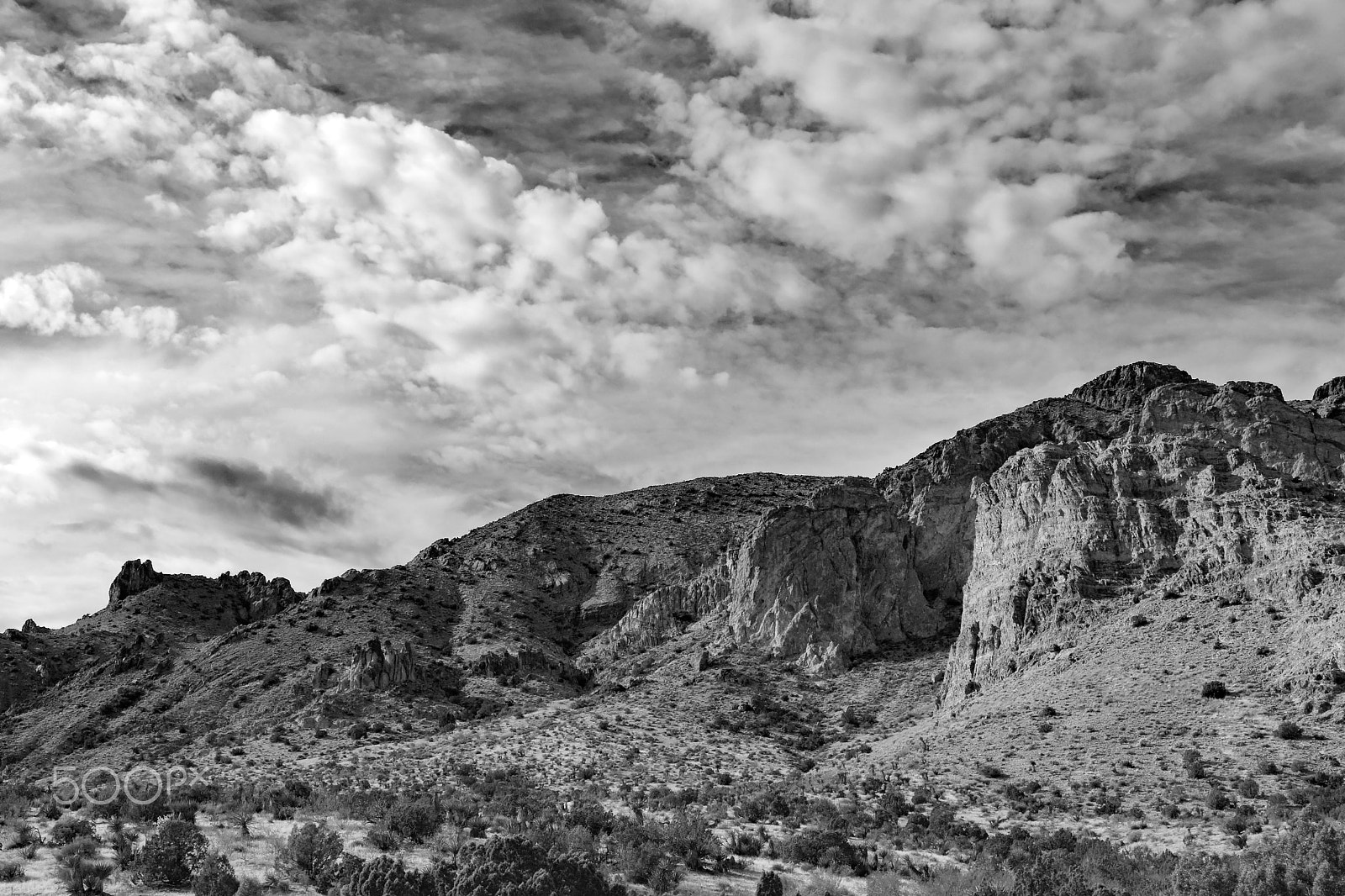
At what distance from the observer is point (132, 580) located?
119 meters

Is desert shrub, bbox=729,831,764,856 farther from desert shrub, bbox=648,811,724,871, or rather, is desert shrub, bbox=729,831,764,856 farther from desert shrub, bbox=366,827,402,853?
desert shrub, bbox=366,827,402,853

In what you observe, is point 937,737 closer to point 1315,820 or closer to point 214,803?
point 1315,820

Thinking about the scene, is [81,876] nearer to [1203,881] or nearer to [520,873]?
[520,873]

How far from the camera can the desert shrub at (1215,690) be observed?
4225cm

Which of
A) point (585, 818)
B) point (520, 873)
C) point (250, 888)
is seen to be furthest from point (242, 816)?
point (520, 873)

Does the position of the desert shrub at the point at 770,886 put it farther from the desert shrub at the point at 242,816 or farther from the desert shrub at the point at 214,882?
the desert shrub at the point at 242,816

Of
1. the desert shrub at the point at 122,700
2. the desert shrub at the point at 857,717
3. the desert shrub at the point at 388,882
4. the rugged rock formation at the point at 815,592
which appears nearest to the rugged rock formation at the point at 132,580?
the desert shrub at the point at 122,700

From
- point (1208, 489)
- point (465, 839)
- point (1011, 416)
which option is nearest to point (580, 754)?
point (465, 839)

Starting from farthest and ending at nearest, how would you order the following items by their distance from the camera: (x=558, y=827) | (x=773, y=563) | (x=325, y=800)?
1. (x=773, y=563)
2. (x=325, y=800)
3. (x=558, y=827)

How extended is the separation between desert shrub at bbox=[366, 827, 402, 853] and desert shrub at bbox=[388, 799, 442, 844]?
45cm

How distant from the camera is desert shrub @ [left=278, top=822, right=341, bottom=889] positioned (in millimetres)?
20045

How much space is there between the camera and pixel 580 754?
53.2 meters

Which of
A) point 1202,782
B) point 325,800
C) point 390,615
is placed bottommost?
Answer: point 1202,782

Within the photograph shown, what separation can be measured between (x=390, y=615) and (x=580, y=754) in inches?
1996
